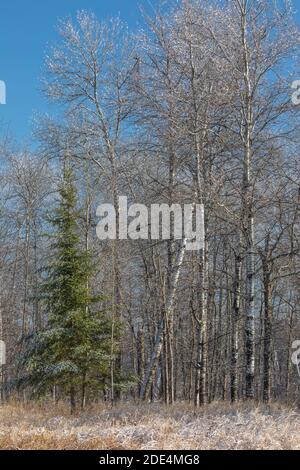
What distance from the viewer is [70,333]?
1416 centimetres

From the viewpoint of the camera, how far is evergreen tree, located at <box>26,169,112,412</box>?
1403 cm

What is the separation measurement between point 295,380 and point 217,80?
26.8m

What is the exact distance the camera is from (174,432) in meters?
8.47

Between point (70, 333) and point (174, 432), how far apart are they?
6.22 metres

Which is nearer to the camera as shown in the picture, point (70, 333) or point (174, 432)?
point (174, 432)

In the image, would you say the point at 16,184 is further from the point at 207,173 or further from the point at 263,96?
the point at 263,96

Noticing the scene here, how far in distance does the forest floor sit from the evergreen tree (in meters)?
3.26

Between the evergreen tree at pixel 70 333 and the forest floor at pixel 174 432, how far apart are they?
10.7 ft

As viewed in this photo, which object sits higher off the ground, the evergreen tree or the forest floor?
the evergreen tree

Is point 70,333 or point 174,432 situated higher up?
point 70,333

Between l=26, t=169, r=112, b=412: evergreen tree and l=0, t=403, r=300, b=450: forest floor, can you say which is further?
l=26, t=169, r=112, b=412: evergreen tree

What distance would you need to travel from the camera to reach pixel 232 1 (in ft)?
44.1
